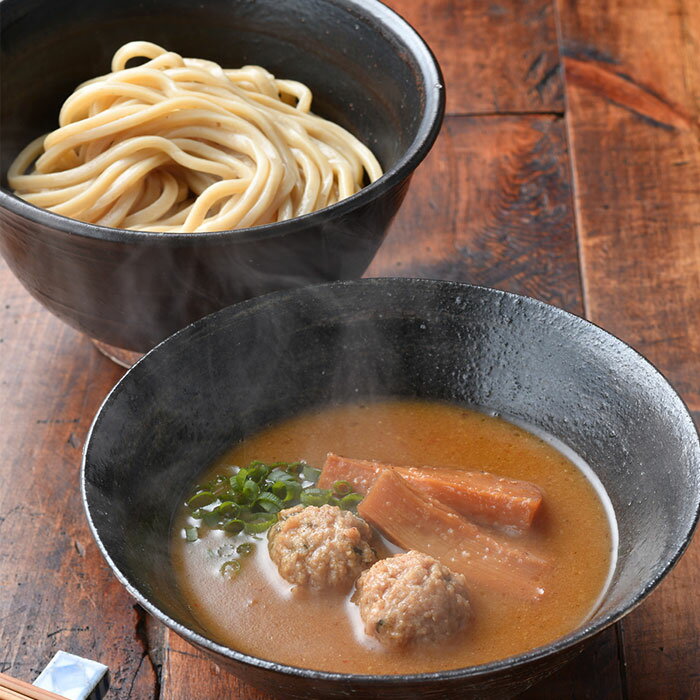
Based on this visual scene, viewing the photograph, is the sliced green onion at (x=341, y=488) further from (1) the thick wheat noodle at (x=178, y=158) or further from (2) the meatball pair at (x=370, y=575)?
(1) the thick wheat noodle at (x=178, y=158)

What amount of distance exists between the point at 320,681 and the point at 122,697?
2.19ft

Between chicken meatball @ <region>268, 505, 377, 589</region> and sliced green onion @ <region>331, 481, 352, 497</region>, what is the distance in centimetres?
15

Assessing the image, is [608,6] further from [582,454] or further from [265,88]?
[582,454]

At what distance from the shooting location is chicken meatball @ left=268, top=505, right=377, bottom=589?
81.0 inches

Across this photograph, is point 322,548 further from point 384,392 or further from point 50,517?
point 50,517

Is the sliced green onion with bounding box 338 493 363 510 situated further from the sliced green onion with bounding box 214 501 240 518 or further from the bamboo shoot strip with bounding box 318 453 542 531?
the sliced green onion with bounding box 214 501 240 518

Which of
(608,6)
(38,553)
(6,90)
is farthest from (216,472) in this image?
(608,6)

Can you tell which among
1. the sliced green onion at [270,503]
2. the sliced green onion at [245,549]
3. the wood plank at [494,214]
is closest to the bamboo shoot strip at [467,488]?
the sliced green onion at [270,503]

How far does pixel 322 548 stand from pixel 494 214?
5.66 ft

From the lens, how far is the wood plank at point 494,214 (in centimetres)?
326

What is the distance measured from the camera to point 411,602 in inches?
75.8

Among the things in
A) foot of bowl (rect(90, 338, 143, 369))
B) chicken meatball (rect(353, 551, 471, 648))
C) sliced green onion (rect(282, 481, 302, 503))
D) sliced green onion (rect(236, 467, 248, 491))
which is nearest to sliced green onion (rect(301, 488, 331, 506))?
sliced green onion (rect(282, 481, 302, 503))

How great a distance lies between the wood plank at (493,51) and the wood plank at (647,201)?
84 mm

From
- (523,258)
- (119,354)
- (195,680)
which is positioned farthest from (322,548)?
(523,258)
